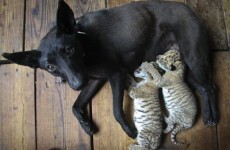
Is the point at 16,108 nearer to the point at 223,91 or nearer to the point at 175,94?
the point at 175,94

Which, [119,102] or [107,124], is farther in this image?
[107,124]

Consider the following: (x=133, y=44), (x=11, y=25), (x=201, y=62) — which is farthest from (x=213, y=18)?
(x=11, y=25)

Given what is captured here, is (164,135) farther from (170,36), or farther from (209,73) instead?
(170,36)

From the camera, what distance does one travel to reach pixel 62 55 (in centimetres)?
176

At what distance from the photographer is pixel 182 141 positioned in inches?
81.8

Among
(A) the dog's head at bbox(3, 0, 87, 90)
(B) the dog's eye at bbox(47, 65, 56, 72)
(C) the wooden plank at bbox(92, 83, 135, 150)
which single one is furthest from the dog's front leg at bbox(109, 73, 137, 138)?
(B) the dog's eye at bbox(47, 65, 56, 72)

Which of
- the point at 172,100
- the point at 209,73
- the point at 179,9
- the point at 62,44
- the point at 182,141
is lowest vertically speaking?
the point at 182,141

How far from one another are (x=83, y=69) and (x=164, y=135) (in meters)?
0.65

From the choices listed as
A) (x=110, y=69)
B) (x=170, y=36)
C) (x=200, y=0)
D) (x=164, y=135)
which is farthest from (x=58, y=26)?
(x=200, y=0)

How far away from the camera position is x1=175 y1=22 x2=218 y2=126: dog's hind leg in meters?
2.00

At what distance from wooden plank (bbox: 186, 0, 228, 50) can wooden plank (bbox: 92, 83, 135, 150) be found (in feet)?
2.35

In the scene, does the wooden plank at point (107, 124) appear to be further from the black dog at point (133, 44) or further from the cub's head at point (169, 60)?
the cub's head at point (169, 60)

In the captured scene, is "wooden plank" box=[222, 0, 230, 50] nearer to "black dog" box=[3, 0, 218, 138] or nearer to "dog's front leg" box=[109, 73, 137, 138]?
"black dog" box=[3, 0, 218, 138]

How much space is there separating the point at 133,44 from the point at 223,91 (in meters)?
0.64
